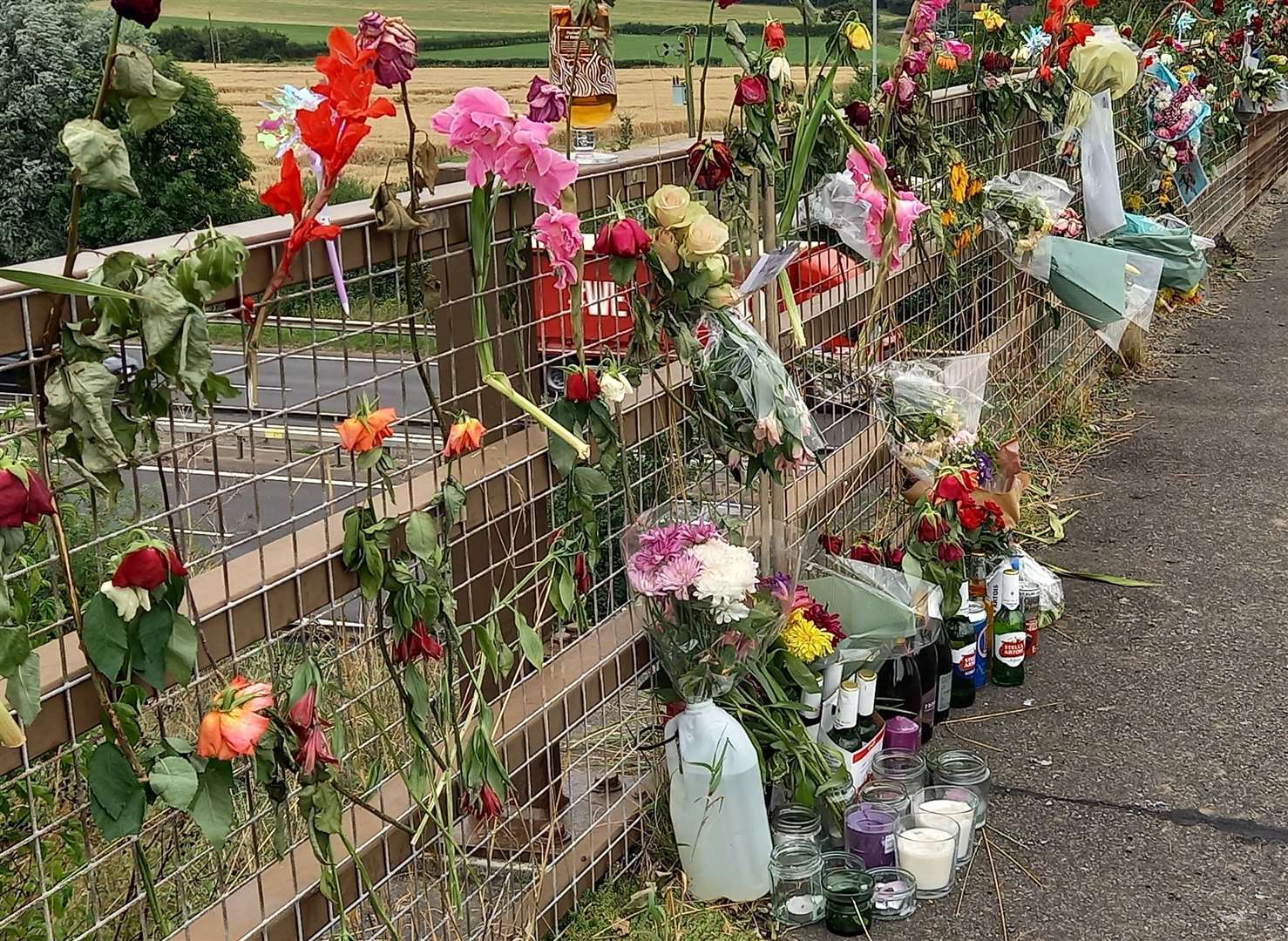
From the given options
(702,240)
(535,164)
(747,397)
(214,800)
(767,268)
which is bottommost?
(214,800)

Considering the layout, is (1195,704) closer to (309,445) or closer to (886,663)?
(886,663)

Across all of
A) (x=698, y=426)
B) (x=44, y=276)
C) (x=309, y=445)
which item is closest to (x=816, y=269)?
(x=698, y=426)

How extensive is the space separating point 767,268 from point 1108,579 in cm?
248

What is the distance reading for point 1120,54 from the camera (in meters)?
5.55

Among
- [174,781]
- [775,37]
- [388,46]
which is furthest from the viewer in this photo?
[775,37]

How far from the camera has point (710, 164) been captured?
3.10 m

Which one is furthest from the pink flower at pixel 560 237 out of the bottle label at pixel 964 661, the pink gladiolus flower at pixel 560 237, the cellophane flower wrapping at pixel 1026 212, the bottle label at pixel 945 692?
the cellophane flower wrapping at pixel 1026 212

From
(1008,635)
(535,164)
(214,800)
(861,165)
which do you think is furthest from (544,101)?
(1008,635)

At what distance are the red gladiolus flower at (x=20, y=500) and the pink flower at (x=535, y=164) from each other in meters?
1.01

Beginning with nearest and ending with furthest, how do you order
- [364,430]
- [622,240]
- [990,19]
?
1. [364,430]
2. [622,240]
3. [990,19]

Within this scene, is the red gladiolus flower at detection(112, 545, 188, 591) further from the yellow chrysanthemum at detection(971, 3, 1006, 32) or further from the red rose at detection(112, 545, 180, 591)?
the yellow chrysanthemum at detection(971, 3, 1006, 32)

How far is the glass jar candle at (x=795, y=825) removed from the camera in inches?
127

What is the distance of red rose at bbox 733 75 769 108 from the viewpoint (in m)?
3.19

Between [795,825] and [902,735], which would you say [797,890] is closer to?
[795,825]
